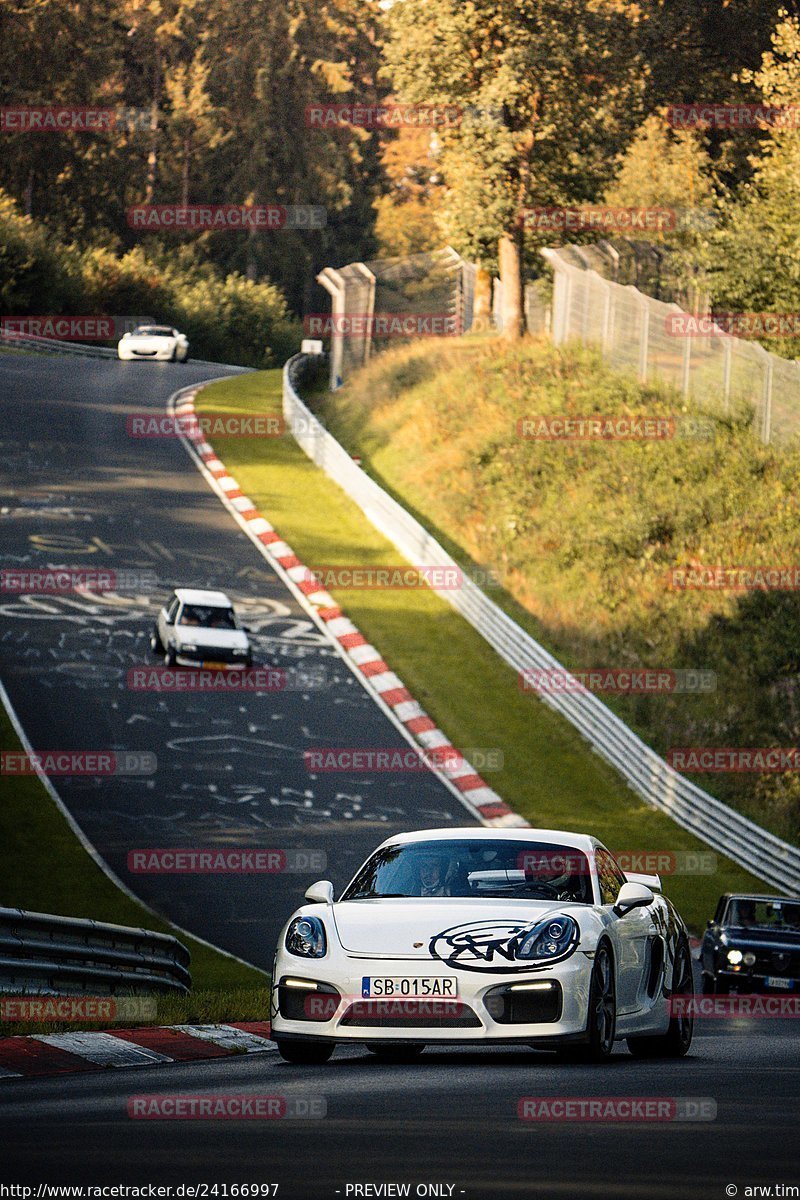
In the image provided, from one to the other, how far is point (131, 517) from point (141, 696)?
11496 millimetres

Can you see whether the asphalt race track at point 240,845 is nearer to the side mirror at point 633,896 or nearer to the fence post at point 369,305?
the side mirror at point 633,896

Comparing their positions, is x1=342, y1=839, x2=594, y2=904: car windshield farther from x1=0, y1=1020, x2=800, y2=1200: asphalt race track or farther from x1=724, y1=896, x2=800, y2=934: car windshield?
x1=724, y1=896, x2=800, y2=934: car windshield

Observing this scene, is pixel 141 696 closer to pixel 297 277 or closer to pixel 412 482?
pixel 412 482

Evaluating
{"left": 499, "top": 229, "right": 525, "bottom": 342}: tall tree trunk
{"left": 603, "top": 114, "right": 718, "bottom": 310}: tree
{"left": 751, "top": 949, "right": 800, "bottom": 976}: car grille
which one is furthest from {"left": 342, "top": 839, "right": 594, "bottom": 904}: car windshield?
{"left": 499, "top": 229, "right": 525, "bottom": 342}: tall tree trunk

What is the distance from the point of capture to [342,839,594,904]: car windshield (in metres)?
10.2

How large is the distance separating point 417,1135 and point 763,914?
1353 cm

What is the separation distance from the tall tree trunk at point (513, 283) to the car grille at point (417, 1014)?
41.2m

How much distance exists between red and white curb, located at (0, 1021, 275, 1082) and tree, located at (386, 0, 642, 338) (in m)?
38.8

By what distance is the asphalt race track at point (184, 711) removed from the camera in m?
21.8

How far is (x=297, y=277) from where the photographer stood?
105 metres

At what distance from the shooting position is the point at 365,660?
102 ft

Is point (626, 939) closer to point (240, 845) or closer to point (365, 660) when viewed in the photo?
point (240, 845)

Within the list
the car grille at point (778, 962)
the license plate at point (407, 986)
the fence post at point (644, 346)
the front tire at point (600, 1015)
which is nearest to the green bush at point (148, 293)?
the fence post at point (644, 346)

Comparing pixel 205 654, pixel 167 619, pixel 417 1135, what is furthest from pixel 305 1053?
pixel 167 619
